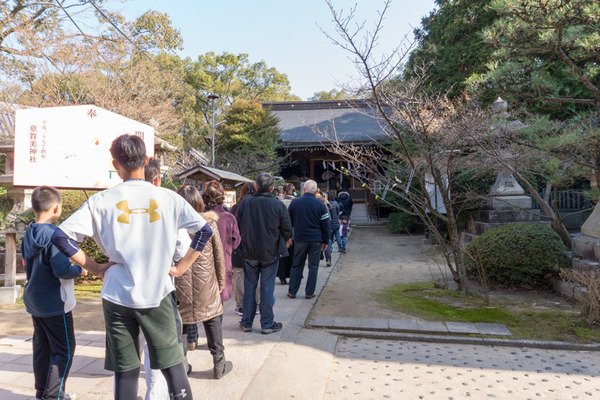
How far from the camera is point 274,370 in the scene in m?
3.32

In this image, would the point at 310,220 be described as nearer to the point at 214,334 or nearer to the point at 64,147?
the point at 214,334

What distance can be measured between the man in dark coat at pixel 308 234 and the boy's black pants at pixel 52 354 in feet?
10.8

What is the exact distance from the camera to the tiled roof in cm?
1862

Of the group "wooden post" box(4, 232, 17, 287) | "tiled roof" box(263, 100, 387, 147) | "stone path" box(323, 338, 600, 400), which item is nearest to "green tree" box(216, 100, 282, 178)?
"tiled roof" box(263, 100, 387, 147)

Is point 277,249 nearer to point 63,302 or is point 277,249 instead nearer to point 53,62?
point 63,302

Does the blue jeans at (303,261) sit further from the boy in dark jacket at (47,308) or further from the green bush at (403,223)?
the green bush at (403,223)

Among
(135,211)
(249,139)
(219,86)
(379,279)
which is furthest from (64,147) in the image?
(219,86)

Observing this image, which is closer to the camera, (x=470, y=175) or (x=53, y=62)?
(x=470, y=175)

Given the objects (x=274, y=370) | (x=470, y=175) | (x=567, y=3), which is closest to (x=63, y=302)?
(x=274, y=370)

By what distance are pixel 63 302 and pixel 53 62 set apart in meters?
13.8

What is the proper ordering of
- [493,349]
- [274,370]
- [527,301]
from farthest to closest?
[527,301] < [493,349] < [274,370]

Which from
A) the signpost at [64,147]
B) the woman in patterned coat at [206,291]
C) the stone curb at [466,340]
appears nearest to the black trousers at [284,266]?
the stone curb at [466,340]

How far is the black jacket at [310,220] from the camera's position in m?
5.49

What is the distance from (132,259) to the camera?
1.91 meters
